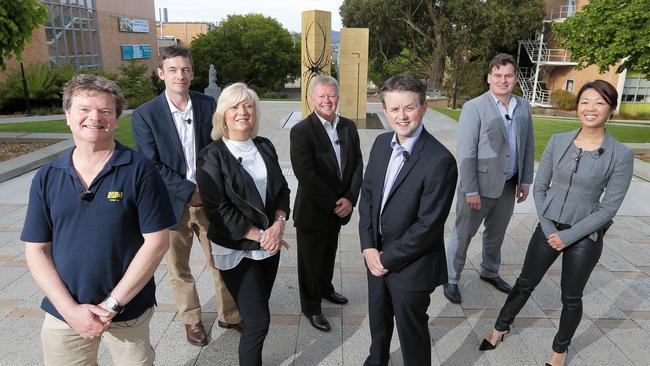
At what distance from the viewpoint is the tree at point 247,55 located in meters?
39.7

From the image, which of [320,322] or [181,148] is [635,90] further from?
[181,148]

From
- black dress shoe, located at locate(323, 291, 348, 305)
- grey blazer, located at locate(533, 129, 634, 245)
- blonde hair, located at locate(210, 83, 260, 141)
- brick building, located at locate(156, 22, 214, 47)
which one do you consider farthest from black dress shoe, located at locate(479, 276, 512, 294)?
brick building, located at locate(156, 22, 214, 47)

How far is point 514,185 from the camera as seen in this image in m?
3.74

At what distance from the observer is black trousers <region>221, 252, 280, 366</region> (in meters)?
2.54

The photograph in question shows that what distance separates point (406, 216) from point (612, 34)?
909 centimetres

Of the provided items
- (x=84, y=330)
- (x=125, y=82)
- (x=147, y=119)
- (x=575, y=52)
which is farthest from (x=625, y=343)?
(x=125, y=82)

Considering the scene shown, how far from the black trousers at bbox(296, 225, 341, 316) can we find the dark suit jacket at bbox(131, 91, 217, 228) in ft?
2.98

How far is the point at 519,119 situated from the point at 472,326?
171 cm

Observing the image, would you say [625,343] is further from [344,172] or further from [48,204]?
[48,204]

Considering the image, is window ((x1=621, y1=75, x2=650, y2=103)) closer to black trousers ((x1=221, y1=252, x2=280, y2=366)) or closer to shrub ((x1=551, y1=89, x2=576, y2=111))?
shrub ((x1=551, y1=89, x2=576, y2=111))

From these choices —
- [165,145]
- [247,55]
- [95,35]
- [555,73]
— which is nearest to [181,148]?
[165,145]

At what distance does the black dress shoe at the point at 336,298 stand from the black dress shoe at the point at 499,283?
4.50 ft

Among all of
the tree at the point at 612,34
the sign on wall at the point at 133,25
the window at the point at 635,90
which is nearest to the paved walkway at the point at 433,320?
the tree at the point at 612,34

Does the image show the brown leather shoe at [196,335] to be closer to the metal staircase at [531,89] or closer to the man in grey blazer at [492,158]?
the man in grey blazer at [492,158]
